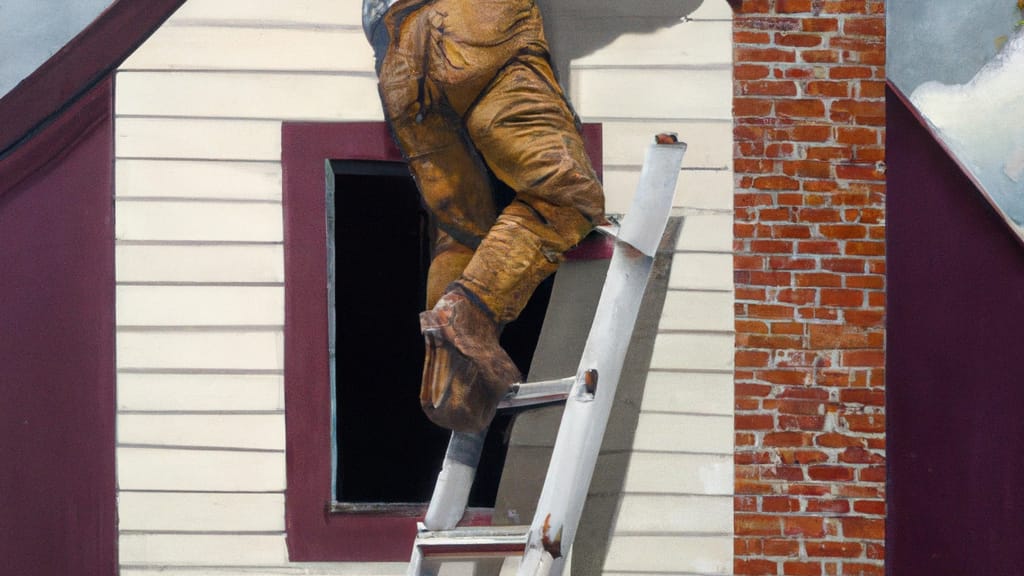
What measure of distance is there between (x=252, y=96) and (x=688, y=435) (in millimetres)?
1836

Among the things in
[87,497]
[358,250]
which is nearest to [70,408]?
[87,497]

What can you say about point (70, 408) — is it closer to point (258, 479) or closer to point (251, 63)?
point (258, 479)

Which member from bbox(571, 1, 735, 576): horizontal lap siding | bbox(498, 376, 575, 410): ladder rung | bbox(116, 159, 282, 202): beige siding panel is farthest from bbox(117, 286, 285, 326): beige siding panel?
bbox(571, 1, 735, 576): horizontal lap siding

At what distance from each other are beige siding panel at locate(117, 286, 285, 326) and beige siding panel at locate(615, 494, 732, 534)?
1.37 meters

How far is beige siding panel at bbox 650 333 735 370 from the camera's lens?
A: 3816mm

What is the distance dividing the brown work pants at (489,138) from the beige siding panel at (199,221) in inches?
21.5

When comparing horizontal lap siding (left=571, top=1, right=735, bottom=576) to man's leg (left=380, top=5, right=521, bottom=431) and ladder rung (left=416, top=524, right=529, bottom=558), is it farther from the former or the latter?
ladder rung (left=416, top=524, right=529, bottom=558)

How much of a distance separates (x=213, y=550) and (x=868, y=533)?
7.13 feet

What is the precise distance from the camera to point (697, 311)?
3828 mm

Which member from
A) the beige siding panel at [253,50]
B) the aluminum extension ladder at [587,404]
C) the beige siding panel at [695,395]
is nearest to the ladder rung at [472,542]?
the aluminum extension ladder at [587,404]

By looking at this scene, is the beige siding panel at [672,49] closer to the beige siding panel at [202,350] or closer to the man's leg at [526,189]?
the man's leg at [526,189]

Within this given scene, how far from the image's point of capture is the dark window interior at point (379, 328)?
153 inches

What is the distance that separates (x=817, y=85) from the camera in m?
3.83

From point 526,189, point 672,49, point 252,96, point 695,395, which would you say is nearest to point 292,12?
point 252,96
